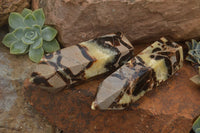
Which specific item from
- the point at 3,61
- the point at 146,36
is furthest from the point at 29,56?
the point at 146,36

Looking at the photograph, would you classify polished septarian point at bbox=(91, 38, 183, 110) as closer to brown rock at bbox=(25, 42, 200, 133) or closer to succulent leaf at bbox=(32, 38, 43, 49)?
brown rock at bbox=(25, 42, 200, 133)

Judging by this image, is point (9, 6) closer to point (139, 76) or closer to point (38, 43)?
point (38, 43)

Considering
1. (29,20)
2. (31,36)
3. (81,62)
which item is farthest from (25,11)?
(81,62)

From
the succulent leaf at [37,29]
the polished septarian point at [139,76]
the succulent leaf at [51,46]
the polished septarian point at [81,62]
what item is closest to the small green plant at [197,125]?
the polished septarian point at [139,76]

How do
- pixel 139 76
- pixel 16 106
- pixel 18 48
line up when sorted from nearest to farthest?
1. pixel 139 76
2. pixel 16 106
3. pixel 18 48

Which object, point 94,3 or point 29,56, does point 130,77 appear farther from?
point 29,56

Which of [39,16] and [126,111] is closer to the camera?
[126,111]

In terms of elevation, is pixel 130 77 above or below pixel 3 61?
above

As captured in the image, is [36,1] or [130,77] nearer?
[130,77]
